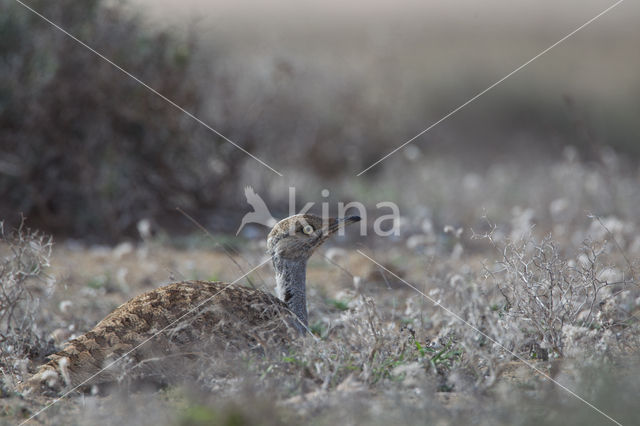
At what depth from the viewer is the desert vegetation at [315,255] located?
153 inches

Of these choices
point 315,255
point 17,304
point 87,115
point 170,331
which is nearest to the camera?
point 170,331

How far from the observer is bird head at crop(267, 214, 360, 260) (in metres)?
5.00

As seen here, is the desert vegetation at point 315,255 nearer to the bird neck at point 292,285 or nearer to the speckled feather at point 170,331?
the speckled feather at point 170,331

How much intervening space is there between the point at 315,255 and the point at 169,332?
3.91m

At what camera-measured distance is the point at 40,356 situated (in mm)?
4883

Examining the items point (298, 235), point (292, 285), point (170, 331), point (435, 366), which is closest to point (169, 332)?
point (170, 331)

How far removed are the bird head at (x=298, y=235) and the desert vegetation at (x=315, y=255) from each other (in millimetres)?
384

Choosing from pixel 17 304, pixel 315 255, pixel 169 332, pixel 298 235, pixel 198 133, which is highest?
pixel 198 133

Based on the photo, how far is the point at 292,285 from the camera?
502 cm

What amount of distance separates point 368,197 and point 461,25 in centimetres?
2714

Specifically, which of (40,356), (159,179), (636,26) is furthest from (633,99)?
(40,356)

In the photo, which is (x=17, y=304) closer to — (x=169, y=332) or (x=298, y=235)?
(x=169, y=332)

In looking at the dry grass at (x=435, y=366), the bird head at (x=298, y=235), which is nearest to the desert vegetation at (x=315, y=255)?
the dry grass at (x=435, y=366)

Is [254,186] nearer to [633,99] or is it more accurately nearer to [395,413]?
[395,413]
